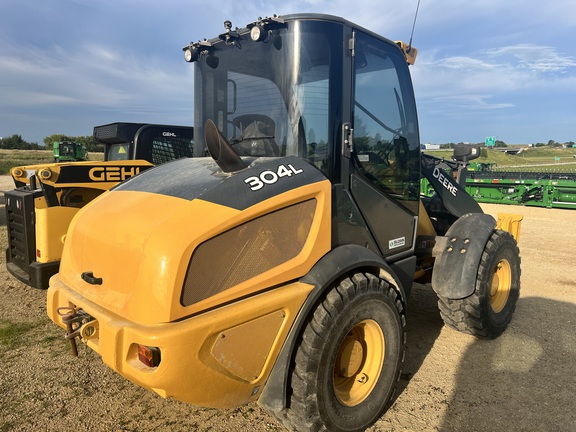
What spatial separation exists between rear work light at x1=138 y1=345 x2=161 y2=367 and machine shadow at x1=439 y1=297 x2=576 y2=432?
1.89m

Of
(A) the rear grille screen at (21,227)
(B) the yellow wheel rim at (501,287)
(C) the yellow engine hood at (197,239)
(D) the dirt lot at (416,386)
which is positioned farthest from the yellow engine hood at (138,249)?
(B) the yellow wheel rim at (501,287)

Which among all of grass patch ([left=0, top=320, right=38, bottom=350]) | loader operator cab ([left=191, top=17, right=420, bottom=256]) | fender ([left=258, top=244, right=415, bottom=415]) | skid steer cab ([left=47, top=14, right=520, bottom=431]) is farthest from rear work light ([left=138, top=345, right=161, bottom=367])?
grass patch ([left=0, top=320, right=38, bottom=350])

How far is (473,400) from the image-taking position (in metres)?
2.95

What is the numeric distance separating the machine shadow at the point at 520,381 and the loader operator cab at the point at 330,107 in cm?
117

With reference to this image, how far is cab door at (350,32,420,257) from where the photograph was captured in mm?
2850

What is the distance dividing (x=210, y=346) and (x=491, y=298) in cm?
Answer: 316

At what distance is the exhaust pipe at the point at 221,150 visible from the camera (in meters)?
2.20

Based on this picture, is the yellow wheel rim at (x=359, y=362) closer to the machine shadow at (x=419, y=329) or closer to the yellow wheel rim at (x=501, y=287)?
the machine shadow at (x=419, y=329)

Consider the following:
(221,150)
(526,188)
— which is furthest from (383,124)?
(526,188)

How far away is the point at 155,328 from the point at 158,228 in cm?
47

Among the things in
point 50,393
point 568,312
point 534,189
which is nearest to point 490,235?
point 568,312

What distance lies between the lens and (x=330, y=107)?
2598mm

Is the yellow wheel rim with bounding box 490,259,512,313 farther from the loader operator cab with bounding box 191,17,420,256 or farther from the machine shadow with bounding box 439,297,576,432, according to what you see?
the loader operator cab with bounding box 191,17,420,256

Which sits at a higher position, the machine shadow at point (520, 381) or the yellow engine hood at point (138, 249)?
the yellow engine hood at point (138, 249)
